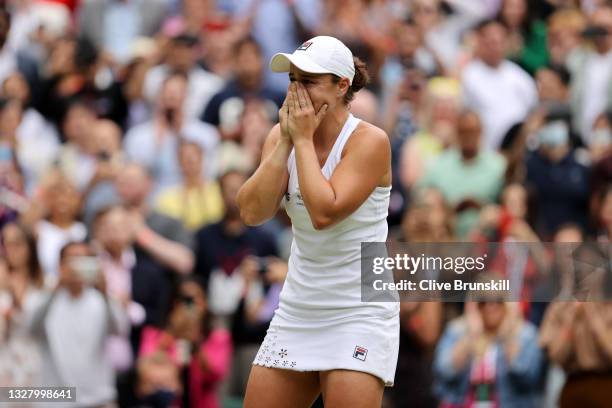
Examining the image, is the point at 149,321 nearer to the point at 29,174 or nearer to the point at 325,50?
the point at 29,174

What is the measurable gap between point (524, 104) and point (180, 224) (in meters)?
3.24

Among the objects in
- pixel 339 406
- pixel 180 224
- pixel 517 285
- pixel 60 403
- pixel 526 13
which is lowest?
pixel 339 406

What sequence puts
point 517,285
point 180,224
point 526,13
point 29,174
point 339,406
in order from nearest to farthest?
point 339,406 → point 517,285 → point 180,224 → point 29,174 → point 526,13

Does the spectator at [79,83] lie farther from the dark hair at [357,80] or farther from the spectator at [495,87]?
the dark hair at [357,80]

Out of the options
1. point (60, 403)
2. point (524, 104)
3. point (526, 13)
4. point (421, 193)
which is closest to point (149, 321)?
point (60, 403)

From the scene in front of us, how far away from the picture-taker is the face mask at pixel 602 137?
432 inches

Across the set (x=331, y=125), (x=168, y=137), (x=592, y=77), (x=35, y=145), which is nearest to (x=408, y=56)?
(x=592, y=77)

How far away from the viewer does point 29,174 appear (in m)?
11.5

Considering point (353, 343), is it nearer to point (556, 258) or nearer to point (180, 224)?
point (556, 258)

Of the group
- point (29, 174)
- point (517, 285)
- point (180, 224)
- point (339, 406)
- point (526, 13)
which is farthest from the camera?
point (526, 13)

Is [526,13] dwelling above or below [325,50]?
above

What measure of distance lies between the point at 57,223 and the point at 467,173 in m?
3.13

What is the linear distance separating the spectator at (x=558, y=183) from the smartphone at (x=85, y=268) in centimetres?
330

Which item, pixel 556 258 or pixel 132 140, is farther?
pixel 132 140
